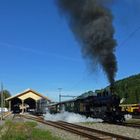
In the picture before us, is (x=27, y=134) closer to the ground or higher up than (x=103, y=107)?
closer to the ground

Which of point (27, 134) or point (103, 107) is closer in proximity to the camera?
point (27, 134)

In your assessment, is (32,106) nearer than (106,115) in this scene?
No

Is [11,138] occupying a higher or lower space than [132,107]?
lower

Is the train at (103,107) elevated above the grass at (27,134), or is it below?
above

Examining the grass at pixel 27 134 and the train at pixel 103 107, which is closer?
the grass at pixel 27 134

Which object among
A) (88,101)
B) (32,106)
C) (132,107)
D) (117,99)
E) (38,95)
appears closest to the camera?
(117,99)

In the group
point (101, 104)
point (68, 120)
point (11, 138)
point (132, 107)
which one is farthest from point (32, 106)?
point (11, 138)

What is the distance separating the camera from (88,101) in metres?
39.3

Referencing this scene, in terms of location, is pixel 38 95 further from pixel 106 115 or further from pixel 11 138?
pixel 11 138

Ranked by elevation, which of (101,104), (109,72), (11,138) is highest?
(109,72)

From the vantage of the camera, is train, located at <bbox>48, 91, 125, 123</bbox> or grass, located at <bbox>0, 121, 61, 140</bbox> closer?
grass, located at <bbox>0, 121, 61, 140</bbox>

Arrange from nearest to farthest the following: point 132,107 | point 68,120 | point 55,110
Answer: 1. point 68,120
2. point 132,107
3. point 55,110

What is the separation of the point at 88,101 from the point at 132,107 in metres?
16.8

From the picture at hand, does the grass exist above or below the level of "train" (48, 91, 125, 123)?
below
